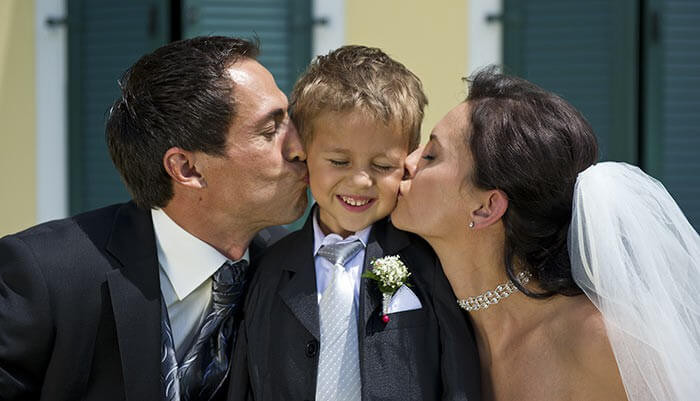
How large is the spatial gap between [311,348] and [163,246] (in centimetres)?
58

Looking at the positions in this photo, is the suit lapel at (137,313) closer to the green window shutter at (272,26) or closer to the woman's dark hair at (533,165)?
the woman's dark hair at (533,165)

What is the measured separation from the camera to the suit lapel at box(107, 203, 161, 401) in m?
3.01

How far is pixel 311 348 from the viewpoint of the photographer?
2988mm

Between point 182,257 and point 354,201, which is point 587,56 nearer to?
point 354,201

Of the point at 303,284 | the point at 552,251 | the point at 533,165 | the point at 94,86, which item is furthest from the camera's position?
the point at 94,86

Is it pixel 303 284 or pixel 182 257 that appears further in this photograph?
pixel 182 257

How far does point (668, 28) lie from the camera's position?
5344 millimetres

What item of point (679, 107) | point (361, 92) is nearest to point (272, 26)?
point (679, 107)

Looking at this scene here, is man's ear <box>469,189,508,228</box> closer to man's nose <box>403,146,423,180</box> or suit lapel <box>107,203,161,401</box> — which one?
man's nose <box>403,146,423,180</box>

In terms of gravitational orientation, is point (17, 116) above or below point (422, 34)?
below

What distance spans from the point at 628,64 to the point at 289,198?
8.77 feet

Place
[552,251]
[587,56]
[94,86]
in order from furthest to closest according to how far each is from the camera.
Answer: [94,86] < [587,56] < [552,251]

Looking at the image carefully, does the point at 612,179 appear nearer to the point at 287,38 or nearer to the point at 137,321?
the point at 137,321

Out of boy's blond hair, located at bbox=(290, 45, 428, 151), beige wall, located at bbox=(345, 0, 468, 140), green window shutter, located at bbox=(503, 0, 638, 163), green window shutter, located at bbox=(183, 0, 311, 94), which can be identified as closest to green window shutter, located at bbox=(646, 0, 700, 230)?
green window shutter, located at bbox=(503, 0, 638, 163)
